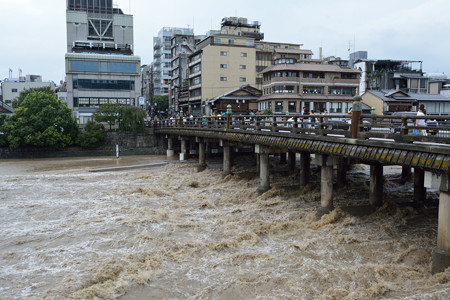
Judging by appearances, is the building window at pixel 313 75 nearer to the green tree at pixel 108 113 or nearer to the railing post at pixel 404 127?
the green tree at pixel 108 113

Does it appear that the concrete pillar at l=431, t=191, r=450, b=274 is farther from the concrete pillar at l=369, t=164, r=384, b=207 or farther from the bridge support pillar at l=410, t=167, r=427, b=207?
the bridge support pillar at l=410, t=167, r=427, b=207

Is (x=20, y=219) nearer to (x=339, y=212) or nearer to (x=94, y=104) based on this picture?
(x=339, y=212)

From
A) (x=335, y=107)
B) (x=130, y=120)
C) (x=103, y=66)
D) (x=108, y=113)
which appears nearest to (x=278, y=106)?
(x=335, y=107)

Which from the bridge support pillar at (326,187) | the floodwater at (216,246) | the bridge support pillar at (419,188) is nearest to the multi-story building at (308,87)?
the floodwater at (216,246)

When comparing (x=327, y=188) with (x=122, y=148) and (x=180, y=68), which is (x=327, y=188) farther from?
(x=180, y=68)

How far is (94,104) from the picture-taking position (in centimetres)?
6319

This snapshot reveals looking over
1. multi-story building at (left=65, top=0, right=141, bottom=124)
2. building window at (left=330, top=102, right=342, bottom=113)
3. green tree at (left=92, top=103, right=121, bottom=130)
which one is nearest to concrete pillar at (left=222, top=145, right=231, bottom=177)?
green tree at (left=92, top=103, right=121, bottom=130)

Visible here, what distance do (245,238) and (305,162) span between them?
7965mm

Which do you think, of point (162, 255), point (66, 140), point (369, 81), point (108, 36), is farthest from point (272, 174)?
point (108, 36)

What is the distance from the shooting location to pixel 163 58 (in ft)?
321

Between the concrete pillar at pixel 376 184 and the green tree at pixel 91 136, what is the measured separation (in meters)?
37.9

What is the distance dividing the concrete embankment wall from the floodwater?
78.7 ft

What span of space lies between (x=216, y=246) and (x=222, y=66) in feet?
174

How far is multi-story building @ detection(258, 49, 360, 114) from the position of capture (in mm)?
51209
